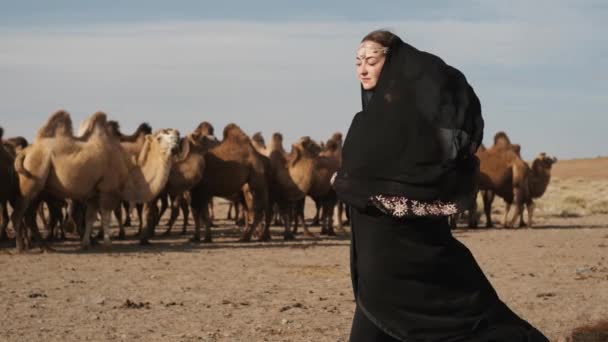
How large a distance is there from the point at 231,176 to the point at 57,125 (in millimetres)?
4122

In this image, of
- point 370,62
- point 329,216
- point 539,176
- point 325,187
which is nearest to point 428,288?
point 370,62

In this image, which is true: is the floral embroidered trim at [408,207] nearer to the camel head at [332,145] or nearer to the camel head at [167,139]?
the camel head at [167,139]

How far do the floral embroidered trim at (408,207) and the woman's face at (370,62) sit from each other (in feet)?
1.94

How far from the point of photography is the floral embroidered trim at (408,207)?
4805mm

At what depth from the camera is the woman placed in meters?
4.80

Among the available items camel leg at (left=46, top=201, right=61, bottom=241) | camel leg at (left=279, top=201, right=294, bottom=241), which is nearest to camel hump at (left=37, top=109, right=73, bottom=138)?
camel leg at (left=46, top=201, right=61, bottom=241)

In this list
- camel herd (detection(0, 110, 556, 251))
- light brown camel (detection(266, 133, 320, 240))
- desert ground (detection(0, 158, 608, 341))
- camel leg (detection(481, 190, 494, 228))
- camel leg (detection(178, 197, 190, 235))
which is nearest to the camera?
desert ground (detection(0, 158, 608, 341))

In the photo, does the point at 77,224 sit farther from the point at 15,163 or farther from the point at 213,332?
the point at 213,332

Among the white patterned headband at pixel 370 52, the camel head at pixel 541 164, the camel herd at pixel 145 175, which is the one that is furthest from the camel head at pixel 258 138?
the white patterned headband at pixel 370 52

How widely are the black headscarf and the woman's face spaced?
0.05m

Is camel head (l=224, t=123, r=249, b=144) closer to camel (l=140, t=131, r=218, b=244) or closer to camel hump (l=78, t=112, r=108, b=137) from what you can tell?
camel (l=140, t=131, r=218, b=244)

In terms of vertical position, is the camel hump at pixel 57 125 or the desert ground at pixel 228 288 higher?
the camel hump at pixel 57 125

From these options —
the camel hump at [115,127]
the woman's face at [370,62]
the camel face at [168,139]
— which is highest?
the camel hump at [115,127]

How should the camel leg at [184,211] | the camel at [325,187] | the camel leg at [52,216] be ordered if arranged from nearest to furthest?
the camel leg at [52,216], the camel at [325,187], the camel leg at [184,211]
